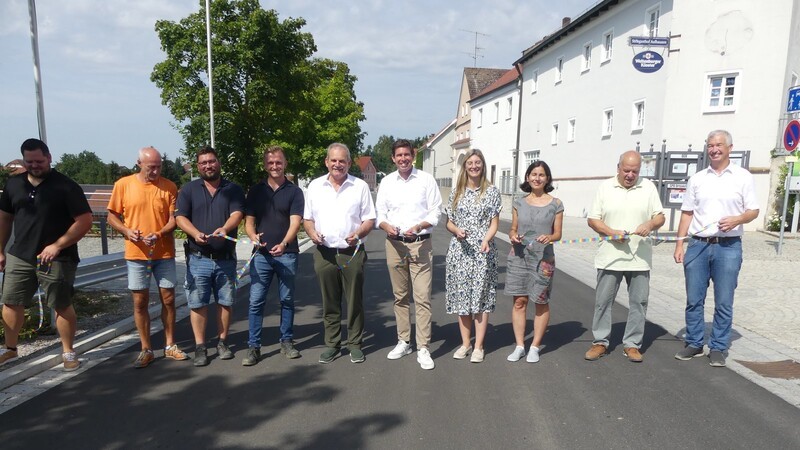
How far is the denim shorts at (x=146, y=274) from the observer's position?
14.4ft

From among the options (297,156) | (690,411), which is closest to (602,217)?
(690,411)

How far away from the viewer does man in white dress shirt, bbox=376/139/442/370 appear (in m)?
4.48

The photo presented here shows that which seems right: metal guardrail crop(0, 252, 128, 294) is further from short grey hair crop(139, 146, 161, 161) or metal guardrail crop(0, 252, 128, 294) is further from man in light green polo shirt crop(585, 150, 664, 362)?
man in light green polo shirt crop(585, 150, 664, 362)

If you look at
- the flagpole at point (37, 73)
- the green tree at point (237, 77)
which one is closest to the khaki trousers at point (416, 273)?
the flagpole at point (37, 73)

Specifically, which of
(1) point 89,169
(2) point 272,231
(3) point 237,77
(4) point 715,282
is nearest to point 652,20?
(3) point 237,77

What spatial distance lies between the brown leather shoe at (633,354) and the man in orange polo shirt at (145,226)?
426cm

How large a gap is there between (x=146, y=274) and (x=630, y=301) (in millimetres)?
4446

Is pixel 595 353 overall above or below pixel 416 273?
below

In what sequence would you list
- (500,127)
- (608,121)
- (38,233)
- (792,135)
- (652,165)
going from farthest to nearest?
1. (500,127)
2. (608,121)
3. (652,165)
4. (792,135)
5. (38,233)

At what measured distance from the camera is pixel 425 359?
4.53 m

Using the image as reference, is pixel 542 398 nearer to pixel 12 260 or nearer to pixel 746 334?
pixel 746 334

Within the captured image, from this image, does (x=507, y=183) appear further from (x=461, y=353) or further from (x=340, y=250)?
(x=340, y=250)

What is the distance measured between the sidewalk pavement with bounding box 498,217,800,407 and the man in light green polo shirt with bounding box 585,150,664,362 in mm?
824

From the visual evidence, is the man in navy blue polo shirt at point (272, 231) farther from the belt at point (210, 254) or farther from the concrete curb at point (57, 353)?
the concrete curb at point (57, 353)
